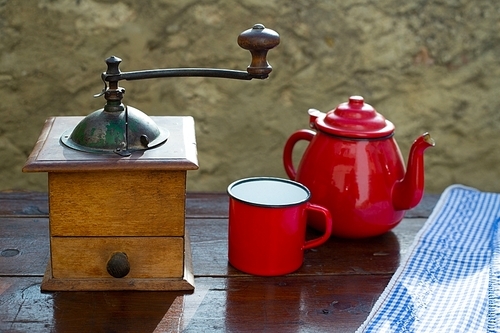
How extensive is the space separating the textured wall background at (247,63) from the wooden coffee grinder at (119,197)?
807mm

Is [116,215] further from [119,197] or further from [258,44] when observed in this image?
[258,44]

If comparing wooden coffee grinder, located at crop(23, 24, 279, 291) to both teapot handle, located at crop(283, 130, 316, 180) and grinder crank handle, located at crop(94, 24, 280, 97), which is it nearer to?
grinder crank handle, located at crop(94, 24, 280, 97)

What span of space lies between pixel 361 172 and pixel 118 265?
0.43 metres

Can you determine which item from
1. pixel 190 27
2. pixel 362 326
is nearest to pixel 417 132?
pixel 190 27

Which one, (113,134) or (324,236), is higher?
(113,134)

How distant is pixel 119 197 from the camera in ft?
3.22

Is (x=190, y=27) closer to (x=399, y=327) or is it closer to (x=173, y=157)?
(x=173, y=157)

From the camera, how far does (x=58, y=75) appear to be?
180cm

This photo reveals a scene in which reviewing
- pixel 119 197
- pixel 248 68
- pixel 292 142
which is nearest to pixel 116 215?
pixel 119 197

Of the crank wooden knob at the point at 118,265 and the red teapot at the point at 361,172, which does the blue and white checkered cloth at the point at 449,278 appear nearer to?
the red teapot at the point at 361,172

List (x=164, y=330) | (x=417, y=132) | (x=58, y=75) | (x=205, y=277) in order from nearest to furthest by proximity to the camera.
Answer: (x=164, y=330) → (x=205, y=277) → (x=58, y=75) → (x=417, y=132)

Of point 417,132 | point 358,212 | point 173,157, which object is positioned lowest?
point 417,132

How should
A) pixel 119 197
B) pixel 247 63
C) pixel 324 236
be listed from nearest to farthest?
pixel 119 197, pixel 324 236, pixel 247 63

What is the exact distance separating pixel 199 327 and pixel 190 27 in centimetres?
106
